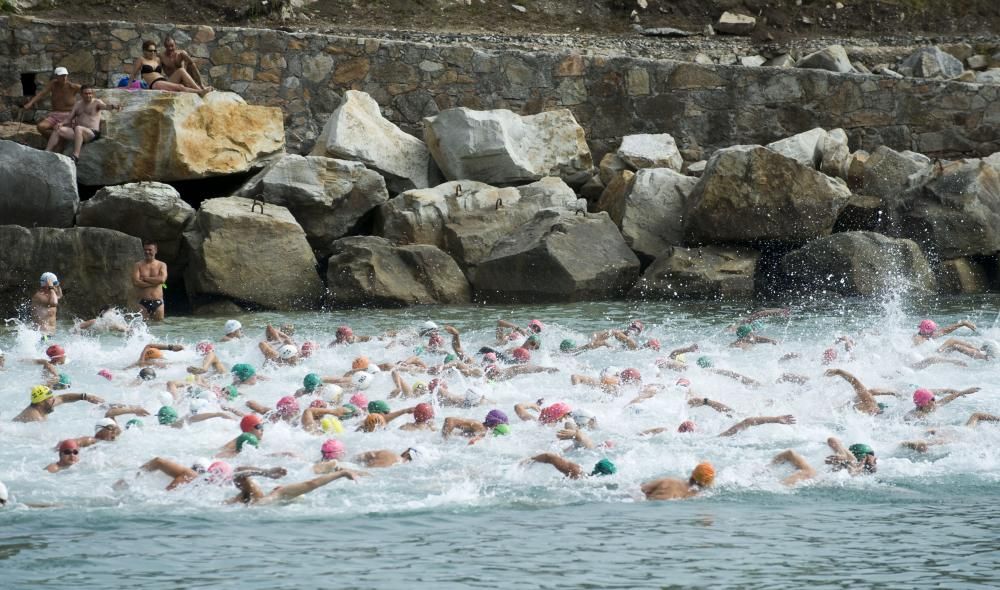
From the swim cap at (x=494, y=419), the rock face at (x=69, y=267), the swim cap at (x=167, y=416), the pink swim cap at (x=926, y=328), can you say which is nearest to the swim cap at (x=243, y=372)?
the swim cap at (x=167, y=416)

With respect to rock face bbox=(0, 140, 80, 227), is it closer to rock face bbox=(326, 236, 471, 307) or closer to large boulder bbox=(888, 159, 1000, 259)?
rock face bbox=(326, 236, 471, 307)

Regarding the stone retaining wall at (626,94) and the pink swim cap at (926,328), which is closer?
the pink swim cap at (926,328)

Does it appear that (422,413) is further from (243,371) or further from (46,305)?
(46,305)

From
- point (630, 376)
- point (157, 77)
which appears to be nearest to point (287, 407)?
point (630, 376)

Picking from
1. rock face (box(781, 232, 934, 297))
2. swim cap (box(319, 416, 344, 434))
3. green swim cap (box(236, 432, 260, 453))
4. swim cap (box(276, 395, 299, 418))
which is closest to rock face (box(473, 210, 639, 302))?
rock face (box(781, 232, 934, 297))

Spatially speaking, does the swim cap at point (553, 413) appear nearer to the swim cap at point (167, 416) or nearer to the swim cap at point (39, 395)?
the swim cap at point (167, 416)

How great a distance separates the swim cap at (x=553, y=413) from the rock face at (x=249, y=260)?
7116 millimetres

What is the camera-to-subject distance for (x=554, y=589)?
6.49 metres

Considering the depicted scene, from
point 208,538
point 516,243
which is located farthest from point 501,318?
point 208,538

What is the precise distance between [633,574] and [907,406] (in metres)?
5.25

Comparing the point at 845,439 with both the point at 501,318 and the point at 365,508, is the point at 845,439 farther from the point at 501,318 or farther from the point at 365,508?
the point at 501,318

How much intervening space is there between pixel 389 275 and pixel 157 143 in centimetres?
395

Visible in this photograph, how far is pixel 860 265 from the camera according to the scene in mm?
16578

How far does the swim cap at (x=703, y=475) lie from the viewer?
8.45 m
